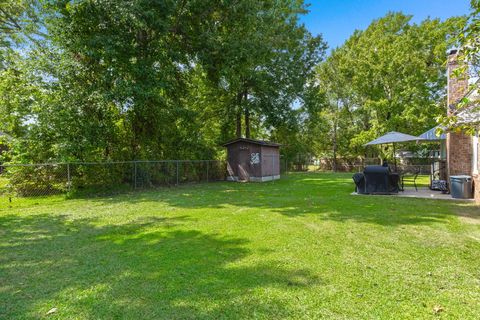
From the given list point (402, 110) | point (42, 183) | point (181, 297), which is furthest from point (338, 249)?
point (402, 110)

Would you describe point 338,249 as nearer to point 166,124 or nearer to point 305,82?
point 166,124

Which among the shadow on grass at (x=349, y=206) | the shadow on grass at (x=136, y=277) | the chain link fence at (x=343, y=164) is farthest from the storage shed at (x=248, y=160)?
the shadow on grass at (x=136, y=277)

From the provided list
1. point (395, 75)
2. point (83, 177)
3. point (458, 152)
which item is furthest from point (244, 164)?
point (395, 75)

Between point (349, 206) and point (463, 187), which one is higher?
point (463, 187)

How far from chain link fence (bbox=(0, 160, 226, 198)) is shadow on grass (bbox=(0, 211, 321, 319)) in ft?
17.2

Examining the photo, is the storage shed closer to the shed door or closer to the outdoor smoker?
the shed door

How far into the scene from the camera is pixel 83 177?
1017cm

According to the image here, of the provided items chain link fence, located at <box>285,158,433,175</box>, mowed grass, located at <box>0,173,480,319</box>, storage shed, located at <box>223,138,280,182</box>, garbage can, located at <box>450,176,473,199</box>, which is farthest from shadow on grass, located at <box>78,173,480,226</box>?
chain link fence, located at <box>285,158,433,175</box>

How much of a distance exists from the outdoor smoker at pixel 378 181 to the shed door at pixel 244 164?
706 cm

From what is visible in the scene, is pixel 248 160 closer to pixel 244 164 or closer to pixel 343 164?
pixel 244 164

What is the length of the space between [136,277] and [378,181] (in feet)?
28.9

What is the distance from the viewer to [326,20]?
18531mm

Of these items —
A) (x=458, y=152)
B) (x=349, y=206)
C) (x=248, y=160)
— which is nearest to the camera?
(x=349, y=206)

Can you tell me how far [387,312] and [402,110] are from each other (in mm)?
23112
